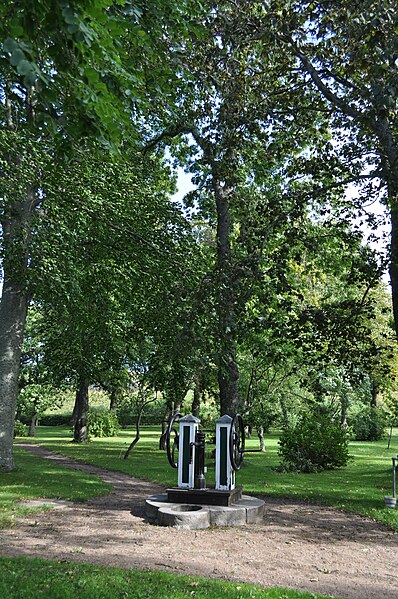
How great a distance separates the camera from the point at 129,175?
1490 cm

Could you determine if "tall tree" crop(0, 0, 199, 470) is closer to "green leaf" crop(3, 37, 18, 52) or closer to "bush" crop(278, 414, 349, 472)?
"green leaf" crop(3, 37, 18, 52)

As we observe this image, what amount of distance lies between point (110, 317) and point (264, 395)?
38.6ft

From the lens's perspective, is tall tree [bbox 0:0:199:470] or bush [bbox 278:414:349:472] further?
bush [bbox 278:414:349:472]

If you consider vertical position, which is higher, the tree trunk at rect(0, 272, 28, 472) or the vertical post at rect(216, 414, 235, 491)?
the tree trunk at rect(0, 272, 28, 472)

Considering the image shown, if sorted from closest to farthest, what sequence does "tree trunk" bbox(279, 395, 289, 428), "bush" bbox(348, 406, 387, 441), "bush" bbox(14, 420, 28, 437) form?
"tree trunk" bbox(279, 395, 289, 428) → "bush" bbox(14, 420, 28, 437) → "bush" bbox(348, 406, 387, 441)

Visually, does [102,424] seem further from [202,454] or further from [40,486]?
[202,454]

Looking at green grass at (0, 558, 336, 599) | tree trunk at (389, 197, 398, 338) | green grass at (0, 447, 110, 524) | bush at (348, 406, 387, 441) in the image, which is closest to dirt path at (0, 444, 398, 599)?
green grass at (0, 558, 336, 599)

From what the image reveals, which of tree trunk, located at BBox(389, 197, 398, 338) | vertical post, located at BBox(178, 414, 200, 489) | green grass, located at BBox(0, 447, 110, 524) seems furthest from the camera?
tree trunk, located at BBox(389, 197, 398, 338)

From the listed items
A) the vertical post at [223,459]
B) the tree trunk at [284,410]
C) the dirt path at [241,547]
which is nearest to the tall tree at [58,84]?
the dirt path at [241,547]

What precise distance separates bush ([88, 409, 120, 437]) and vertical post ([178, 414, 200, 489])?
86.8 ft

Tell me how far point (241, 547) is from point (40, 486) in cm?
663

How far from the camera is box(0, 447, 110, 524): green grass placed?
993cm

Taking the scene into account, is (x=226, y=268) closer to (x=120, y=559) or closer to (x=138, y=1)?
(x=138, y=1)

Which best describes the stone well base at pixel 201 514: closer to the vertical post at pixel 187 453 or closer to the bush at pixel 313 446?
the vertical post at pixel 187 453
